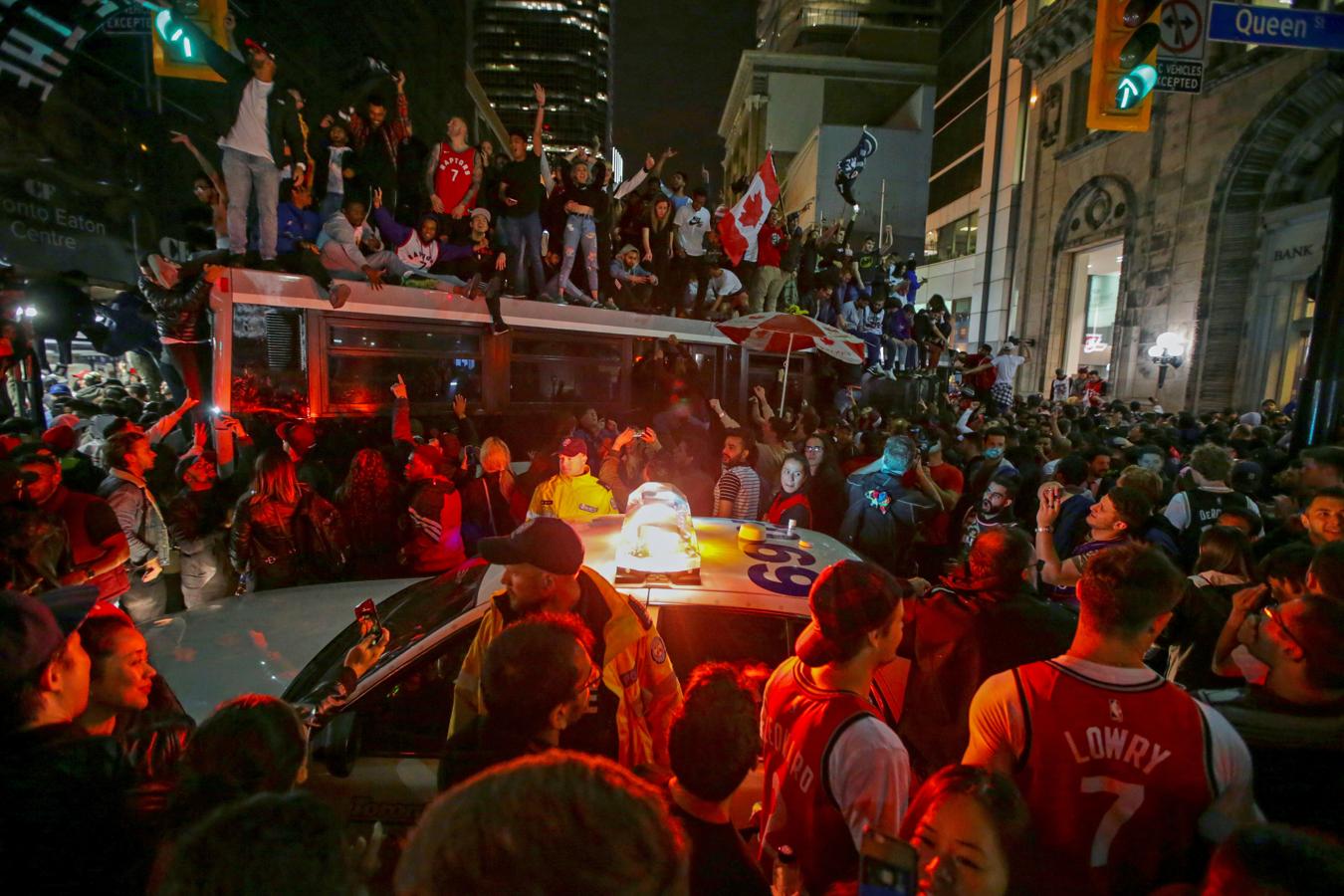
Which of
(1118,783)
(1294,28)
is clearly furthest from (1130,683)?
(1294,28)

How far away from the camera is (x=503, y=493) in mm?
5316

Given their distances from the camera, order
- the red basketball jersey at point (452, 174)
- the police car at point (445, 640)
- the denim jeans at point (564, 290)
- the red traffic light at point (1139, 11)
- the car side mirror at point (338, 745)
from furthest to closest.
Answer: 1. the denim jeans at point (564, 290)
2. the red basketball jersey at point (452, 174)
3. the red traffic light at point (1139, 11)
4. the police car at point (445, 640)
5. the car side mirror at point (338, 745)

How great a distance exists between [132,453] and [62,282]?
7.63 m

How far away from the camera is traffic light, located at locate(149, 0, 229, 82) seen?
7.97 m

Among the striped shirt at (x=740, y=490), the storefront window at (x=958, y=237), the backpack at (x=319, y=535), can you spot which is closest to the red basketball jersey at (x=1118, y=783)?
the striped shirt at (x=740, y=490)

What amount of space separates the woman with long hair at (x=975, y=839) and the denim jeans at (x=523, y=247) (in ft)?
24.1

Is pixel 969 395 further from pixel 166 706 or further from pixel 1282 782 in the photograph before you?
pixel 166 706

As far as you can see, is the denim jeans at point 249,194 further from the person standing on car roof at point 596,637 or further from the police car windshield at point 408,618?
the person standing on car roof at point 596,637

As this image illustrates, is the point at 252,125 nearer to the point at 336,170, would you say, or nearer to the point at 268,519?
the point at 336,170

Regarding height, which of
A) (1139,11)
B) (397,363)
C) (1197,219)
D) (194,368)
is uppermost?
(1197,219)

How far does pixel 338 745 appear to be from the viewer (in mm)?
2350

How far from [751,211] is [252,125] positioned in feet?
22.6

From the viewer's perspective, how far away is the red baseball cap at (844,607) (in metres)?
1.83

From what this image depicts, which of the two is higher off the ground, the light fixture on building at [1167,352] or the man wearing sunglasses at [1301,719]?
the light fixture on building at [1167,352]
